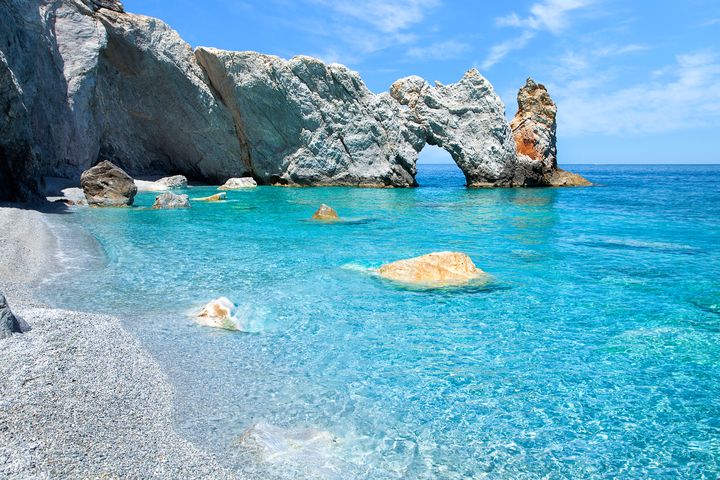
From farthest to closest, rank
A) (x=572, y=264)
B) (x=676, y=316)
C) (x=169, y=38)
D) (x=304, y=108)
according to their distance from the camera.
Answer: (x=304, y=108), (x=169, y=38), (x=572, y=264), (x=676, y=316)

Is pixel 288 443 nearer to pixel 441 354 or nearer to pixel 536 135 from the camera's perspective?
pixel 441 354

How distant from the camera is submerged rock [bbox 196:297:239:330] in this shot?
7891mm

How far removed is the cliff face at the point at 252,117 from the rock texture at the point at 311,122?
0.09m

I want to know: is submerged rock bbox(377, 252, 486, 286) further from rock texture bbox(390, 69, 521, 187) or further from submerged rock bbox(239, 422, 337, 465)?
rock texture bbox(390, 69, 521, 187)

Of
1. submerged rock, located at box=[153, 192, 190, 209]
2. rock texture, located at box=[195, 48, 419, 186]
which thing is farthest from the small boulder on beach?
submerged rock, located at box=[153, 192, 190, 209]

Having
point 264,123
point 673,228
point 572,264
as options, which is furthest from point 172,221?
point 264,123

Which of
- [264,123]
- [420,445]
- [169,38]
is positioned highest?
[169,38]

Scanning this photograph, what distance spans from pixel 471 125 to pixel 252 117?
1890cm

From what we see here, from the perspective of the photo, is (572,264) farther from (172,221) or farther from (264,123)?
(264,123)

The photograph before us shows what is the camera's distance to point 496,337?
7656 mm

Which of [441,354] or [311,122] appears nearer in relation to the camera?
[441,354]

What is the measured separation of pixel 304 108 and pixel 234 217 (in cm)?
2186

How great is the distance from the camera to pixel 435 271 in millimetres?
11086

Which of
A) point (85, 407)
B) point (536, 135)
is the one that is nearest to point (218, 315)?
point (85, 407)
